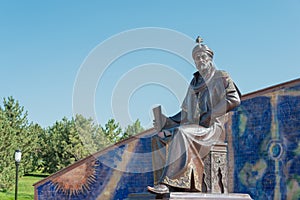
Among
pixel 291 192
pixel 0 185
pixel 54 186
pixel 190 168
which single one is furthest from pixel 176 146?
pixel 0 185

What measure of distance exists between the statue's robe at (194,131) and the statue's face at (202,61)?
0.11 meters

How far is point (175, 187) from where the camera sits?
571cm

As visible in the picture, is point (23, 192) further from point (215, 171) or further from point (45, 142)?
point (215, 171)

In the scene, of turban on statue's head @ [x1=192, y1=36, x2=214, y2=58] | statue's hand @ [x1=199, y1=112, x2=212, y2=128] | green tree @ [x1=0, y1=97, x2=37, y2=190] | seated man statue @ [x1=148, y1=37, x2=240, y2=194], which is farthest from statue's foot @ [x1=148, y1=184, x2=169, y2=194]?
green tree @ [x1=0, y1=97, x2=37, y2=190]

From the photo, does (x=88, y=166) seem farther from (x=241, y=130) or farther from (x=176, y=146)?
(x=176, y=146)

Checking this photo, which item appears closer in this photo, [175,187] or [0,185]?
[175,187]

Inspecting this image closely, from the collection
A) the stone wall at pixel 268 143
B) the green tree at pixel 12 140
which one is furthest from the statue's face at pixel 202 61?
the green tree at pixel 12 140

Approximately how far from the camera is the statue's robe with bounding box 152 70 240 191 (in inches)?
228

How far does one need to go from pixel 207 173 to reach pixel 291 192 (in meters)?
6.68

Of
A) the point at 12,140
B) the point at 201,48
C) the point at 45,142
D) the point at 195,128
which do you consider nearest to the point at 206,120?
the point at 195,128

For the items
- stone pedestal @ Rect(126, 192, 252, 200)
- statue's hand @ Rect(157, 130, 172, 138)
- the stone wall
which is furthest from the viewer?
the stone wall

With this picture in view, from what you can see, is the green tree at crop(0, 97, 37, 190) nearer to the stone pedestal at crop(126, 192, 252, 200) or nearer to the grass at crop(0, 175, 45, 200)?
the grass at crop(0, 175, 45, 200)

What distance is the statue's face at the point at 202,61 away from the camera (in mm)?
6520

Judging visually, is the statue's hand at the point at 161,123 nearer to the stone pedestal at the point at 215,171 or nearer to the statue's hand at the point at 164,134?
the statue's hand at the point at 164,134
